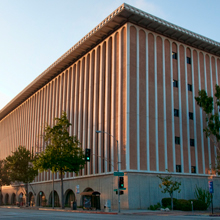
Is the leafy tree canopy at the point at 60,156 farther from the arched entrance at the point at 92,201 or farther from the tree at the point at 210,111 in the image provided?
the tree at the point at 210,111

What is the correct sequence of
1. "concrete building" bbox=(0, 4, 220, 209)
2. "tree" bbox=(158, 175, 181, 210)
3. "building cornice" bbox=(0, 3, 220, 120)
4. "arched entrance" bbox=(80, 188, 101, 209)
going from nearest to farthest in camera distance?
"tree" bbox=(158, 175, 181, 210), "arched entrance" bbox=(80, 188, 101, 209), "concrete building" bbox=(0, 4, 220, 209), "building cornice" bbox=(0, 3, 220, 120)

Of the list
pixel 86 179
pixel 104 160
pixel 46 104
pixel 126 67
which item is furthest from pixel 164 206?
pixel 46 104

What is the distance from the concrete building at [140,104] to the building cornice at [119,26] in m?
0.15

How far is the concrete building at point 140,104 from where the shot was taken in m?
43.5

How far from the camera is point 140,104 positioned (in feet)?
147

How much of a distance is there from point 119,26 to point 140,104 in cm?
1239

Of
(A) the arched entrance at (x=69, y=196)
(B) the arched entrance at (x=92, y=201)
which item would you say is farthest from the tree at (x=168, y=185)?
(A) the arched entrance at (x=69, y=196)

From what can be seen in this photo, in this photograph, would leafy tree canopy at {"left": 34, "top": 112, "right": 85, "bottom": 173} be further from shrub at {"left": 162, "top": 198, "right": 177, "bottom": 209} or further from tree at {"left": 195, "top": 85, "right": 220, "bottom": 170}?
tree at {"left": 195, "top": 85, "right": 220, "bottom": 170}

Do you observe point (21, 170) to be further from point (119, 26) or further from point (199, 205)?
point (199, 205)

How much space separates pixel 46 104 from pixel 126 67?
96.4 feet

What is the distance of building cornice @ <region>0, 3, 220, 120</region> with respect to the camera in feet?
149

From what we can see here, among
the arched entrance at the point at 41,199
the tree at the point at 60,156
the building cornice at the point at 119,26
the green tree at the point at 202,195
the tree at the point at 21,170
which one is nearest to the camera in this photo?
the green tree at the point at 202,195

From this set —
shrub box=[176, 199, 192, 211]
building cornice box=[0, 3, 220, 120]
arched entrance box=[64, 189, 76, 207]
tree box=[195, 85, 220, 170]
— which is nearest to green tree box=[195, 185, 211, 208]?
tree box=[195, 85, 220, 170]

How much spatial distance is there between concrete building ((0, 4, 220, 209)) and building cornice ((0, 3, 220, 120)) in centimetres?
15
